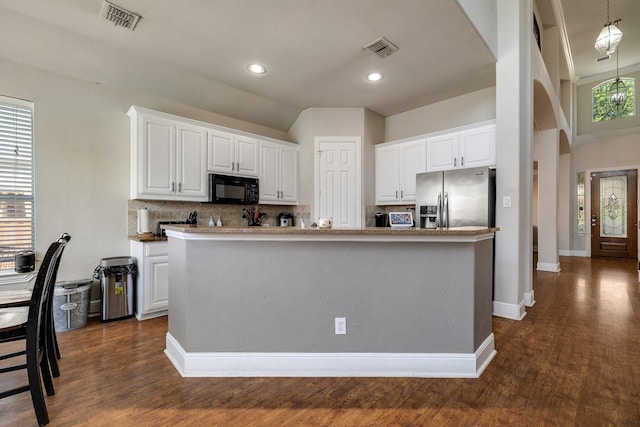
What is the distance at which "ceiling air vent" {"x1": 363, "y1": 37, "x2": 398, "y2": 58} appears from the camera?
2969mm

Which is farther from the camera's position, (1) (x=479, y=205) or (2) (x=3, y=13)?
(1) (x=479, y=205)

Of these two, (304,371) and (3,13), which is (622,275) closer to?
(304,371)

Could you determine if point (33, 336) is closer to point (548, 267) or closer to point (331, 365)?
point (331, 365)

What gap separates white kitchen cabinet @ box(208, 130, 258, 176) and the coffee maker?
83 centimetres

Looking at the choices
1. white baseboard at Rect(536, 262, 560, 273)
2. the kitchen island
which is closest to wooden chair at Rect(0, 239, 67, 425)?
the kitchen island

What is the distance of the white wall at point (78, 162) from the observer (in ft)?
10.1

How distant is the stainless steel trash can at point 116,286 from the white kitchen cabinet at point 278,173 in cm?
192

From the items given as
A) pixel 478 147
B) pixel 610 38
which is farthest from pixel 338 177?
pixel 610 38

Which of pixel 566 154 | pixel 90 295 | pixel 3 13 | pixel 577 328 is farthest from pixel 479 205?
pixel 566 154

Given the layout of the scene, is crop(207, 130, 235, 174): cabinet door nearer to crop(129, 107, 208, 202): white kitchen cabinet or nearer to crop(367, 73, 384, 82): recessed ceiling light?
crop(129, 107, 208, 202): white kitchen cabinet

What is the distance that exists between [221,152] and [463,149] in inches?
127

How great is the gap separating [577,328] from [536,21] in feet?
14.5

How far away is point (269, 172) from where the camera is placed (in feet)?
15.1

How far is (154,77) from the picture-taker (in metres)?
3.51
